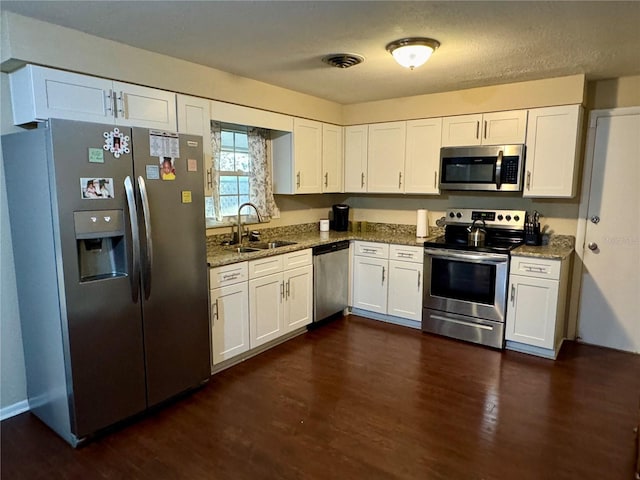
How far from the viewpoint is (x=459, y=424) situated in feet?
8.32

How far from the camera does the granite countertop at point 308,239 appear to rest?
3256mm

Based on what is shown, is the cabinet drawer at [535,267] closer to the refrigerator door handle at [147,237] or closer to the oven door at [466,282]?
the oven door at [466,282]

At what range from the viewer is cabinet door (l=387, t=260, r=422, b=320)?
4.09m

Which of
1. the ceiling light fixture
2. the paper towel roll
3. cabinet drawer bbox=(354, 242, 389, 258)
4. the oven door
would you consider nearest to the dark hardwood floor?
the oven door

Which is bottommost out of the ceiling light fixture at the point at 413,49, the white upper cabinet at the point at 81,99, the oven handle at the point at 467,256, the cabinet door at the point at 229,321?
the cabinet door at the point at 229,321

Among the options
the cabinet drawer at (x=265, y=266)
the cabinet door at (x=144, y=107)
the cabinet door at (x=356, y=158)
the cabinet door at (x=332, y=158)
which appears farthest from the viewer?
the cabinet door at (x=356, y=158)

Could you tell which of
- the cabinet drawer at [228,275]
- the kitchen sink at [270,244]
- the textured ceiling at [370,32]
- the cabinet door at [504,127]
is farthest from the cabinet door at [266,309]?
the cabinet door at [504,127]

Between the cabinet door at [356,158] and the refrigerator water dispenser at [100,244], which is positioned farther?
the cabinet door at [356,158]

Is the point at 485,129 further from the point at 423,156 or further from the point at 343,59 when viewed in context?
the point at 343,59

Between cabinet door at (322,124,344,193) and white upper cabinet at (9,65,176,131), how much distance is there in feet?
6.49

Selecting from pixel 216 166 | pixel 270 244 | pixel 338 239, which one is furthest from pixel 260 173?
pixel 338 239

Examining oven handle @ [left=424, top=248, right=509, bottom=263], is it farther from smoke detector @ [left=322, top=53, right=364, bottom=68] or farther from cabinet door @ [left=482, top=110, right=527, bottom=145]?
smoke detector @ [left=322, top=53, right=364, bottom=68]

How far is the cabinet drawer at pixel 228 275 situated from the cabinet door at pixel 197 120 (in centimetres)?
63

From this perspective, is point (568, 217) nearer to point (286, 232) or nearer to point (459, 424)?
point (459, 424)
